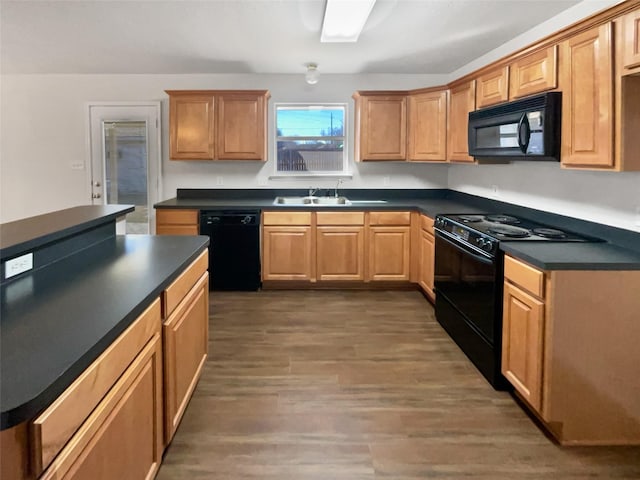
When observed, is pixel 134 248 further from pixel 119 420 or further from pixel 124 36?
pixel 124 36

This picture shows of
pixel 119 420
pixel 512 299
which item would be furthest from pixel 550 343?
pixel 119 420

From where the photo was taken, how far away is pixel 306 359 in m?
3.41

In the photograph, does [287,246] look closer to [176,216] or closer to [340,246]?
[340,246]

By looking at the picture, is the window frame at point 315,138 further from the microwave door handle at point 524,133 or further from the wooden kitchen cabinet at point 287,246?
the microwave door handle at point 524,133

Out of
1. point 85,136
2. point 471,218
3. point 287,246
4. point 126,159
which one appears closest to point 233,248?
point 287,246

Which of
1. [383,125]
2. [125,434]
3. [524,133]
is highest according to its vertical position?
[383,125]

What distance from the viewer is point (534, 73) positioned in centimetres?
310

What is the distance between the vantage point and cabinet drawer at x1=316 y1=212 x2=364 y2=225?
16.8 ft

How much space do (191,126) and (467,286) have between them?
11.1 ft

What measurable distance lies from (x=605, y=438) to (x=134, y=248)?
2.52 meters

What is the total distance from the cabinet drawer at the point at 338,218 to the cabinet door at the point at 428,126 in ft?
2.94

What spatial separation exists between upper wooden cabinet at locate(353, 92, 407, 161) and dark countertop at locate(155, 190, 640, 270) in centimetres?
56

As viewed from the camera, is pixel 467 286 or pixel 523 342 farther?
pixel 467 286

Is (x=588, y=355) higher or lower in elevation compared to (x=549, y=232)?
lower
